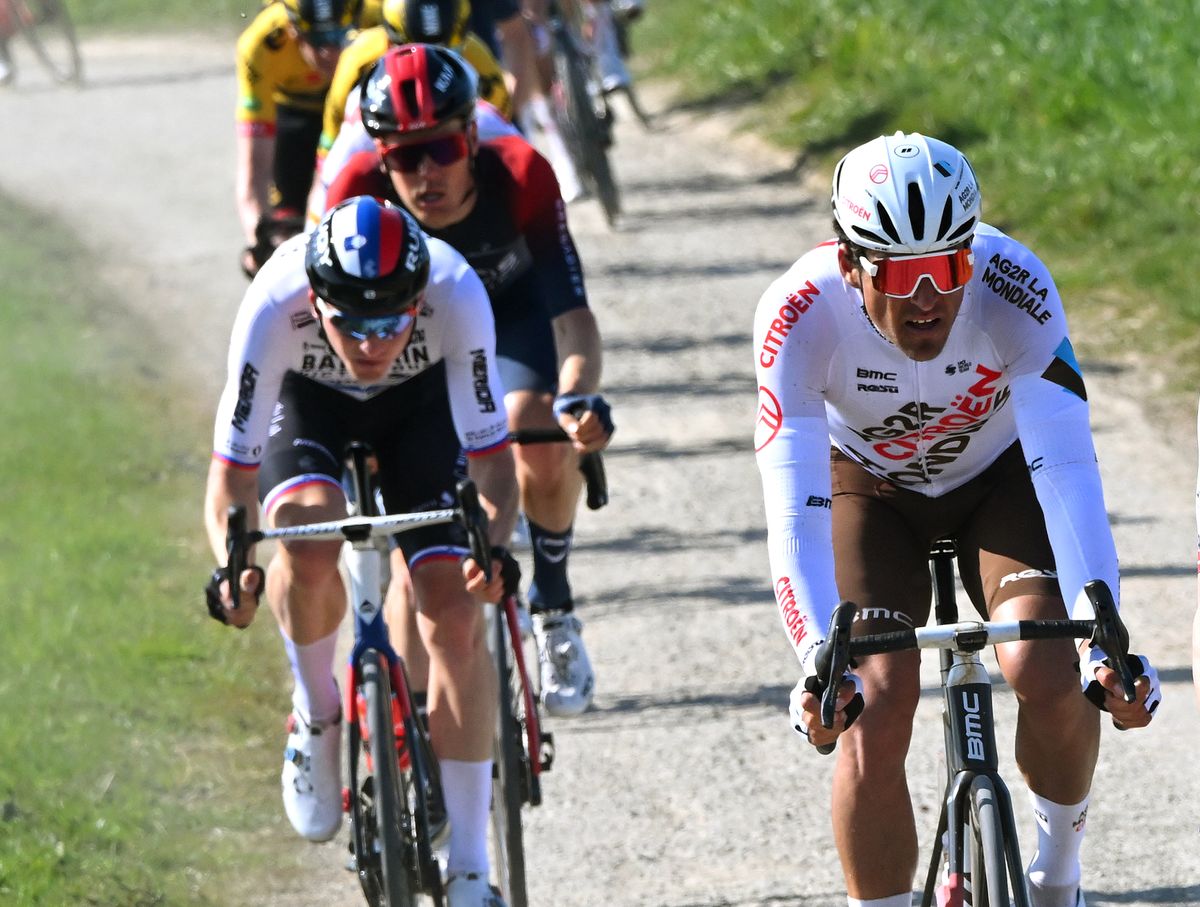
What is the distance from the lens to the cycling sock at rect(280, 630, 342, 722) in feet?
16.3

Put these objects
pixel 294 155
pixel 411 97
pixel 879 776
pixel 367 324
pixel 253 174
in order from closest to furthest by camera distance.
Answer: pixel 879 776, pixel 367 324, pixel 411 97, pixel 253 174, pixel 294 155

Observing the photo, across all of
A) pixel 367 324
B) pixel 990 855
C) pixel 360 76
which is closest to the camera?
pixel 990 855

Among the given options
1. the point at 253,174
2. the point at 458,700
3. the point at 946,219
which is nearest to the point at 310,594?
the point at 458,700

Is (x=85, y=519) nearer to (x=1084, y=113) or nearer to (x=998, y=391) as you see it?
(x=998, y=391)

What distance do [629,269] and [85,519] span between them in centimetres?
460

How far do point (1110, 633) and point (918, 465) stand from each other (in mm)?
996

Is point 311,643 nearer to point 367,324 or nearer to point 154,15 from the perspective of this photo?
point 367,324

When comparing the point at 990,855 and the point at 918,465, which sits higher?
the point at 918,465

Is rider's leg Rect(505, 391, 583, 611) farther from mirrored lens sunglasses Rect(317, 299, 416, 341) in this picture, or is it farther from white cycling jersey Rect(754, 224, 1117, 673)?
white cycling jersey Rect(754, 224, 1117, 673)

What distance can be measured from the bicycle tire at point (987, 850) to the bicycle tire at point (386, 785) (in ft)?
4.72

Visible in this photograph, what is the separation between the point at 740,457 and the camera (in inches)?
355

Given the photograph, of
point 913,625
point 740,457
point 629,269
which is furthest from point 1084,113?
point 913,625

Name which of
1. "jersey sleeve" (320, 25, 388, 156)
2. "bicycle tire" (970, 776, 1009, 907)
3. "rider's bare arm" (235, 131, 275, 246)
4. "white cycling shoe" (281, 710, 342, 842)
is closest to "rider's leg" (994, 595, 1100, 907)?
"bicycle tire" (970, 776, 1009, 907)

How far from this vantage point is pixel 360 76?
272 inches
